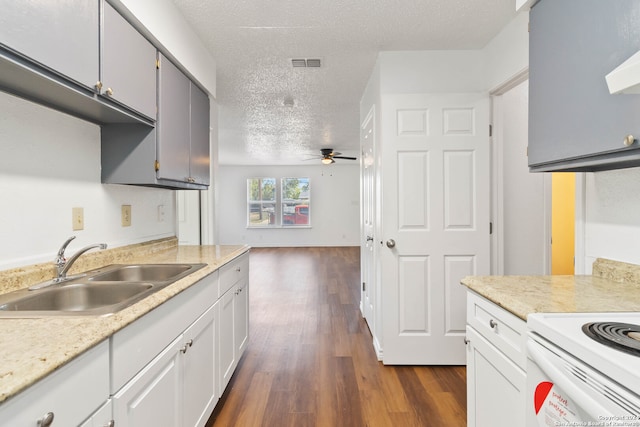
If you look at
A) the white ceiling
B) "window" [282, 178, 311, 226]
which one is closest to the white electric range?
the white ceiling

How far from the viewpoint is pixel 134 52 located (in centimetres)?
155

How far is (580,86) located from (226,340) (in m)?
2.12

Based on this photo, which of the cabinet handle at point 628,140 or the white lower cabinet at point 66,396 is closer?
the white lower cabinet at point 66,396

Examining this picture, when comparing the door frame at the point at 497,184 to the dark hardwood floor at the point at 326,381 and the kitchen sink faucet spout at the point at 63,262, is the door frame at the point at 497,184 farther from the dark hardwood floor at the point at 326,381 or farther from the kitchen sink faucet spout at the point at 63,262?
the kitchen sink faucet spout at the point at 63,262

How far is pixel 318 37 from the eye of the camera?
7.40 ft

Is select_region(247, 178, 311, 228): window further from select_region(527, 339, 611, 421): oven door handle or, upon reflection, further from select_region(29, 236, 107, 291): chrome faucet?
select_region(527, 339, 611, 421): oven door handle

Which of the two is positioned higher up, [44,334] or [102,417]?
[44,334]

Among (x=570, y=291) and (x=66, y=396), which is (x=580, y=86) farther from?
(x=66, y=396)

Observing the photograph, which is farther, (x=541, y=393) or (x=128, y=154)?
(x=128, y=154)

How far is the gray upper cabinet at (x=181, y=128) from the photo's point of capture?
182 centimetres

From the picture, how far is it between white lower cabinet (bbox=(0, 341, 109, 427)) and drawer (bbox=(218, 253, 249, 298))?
3.35 feet

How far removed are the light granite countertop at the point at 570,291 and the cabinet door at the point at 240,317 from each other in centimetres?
149

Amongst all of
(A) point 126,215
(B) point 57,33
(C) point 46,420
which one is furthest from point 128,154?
(C) point 46,420

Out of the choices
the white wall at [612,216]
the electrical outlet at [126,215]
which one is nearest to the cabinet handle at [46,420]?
the electrical outlet at [126,215]
